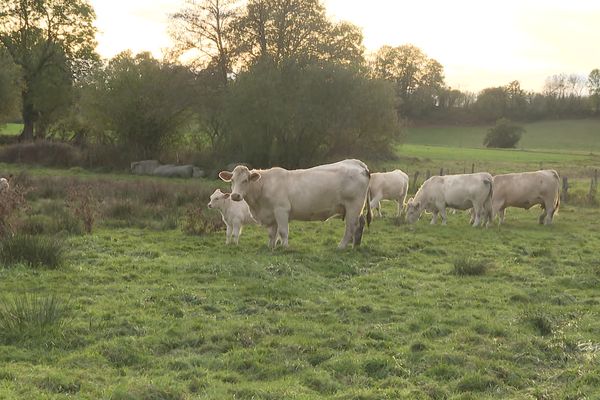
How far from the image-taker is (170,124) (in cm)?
3575

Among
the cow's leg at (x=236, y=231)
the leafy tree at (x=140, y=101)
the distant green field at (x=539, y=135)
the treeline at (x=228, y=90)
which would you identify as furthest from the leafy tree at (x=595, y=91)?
the cow's leg at (x=236, y=231)

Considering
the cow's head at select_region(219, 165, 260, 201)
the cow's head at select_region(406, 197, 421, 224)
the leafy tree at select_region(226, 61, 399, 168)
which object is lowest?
the cow's head at select_region(406, 197, 421, 224)

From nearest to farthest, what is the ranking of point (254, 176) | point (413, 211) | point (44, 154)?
1. point (254, 176)
2. point (413, 211)
3. point (44, 154)

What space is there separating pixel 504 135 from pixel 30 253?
72.6 m

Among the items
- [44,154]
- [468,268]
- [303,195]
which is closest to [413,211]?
[303,195]

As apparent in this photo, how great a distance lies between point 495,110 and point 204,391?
96718mm

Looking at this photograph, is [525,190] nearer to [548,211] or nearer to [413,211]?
[548,211]

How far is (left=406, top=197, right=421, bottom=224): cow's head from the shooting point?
17703 mm

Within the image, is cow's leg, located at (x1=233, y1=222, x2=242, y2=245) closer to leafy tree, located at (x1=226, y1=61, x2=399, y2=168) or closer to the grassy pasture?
the grassy pasture

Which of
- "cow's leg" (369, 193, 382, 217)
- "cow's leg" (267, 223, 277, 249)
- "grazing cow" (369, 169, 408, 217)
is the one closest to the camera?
"cow's leg" (267, 223, 277, 249)

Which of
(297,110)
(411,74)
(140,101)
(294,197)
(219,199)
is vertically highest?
(411,74)

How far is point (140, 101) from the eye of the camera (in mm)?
34219

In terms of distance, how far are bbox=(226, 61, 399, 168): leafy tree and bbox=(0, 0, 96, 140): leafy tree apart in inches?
778

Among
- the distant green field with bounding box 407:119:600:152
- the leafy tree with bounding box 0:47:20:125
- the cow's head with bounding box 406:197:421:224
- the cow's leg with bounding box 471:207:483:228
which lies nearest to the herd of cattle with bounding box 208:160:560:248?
the cow's head with bounding box 406:197:421:224
